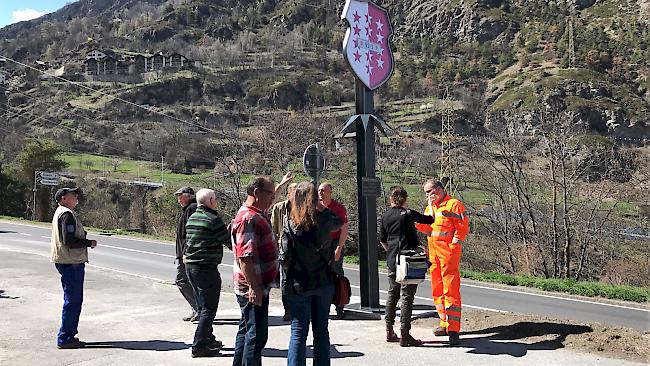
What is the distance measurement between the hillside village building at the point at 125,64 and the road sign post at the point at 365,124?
467 feet

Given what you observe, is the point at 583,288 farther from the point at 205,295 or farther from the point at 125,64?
the point at 125,64

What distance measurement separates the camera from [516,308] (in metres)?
11.7

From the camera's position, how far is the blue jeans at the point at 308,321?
200 inches

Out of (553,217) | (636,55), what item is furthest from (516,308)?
(636,55)

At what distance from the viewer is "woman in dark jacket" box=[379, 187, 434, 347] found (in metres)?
6.83

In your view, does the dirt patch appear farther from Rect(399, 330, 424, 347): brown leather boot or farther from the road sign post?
the road sign post

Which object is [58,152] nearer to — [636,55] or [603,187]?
[603,187]

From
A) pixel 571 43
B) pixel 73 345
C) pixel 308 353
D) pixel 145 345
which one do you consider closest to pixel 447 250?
pixel 308 353

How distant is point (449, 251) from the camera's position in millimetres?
6766

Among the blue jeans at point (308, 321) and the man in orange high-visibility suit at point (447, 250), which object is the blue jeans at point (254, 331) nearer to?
the blue jeans at point (308, 321)

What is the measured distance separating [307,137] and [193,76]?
108m

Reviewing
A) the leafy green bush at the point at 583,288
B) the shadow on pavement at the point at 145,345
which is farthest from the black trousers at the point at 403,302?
the leafy green bush at the point at 583,288

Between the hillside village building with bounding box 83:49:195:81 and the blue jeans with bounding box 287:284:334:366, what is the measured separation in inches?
5780

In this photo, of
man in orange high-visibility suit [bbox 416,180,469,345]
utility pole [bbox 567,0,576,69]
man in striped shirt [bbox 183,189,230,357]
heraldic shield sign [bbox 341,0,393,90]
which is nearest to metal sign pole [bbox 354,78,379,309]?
heraldic shield sign [bbox 341,0,393,90]
